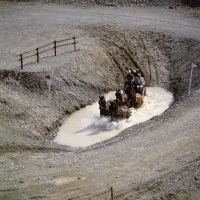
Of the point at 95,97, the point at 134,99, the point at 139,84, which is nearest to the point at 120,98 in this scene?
the point at 134,99

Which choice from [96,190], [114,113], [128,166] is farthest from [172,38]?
[96,190]

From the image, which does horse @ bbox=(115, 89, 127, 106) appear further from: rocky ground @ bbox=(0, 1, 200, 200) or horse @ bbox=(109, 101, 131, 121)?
rocky ground @ bbox=(0, 1, 200, 200)

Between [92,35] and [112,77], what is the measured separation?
4.54m

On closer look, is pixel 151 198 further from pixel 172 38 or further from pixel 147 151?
pixel 172 38

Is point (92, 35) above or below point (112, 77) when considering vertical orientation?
above

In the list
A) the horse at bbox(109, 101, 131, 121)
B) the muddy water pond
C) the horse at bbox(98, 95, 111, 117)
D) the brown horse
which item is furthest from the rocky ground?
the brown horse

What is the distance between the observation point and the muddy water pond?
20641 millimetres

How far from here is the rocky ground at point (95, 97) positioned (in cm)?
1345

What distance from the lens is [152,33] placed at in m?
31.5

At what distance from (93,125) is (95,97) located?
11.7ft

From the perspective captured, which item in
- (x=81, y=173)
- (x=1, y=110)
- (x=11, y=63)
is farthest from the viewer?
(x=11, y=63)

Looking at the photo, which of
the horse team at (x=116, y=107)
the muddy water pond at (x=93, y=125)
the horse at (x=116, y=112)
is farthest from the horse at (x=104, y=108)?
the muddy water pond at (x=93, y=125)

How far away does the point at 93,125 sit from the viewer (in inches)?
869

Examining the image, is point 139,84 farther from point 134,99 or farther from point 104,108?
point 104,108
